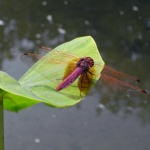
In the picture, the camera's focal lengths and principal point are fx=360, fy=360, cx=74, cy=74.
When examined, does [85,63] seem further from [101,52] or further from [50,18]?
[50,18]

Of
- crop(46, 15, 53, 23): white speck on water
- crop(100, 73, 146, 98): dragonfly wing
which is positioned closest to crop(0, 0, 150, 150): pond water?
crop(46, 15, 53, 23): white speck on water

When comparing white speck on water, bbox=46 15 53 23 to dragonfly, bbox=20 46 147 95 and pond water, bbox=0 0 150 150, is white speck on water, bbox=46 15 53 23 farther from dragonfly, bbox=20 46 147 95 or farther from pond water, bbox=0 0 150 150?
dragonfly, bbox=20 46 147 95

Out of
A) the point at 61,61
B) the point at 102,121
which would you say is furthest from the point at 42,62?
the point at 102,121

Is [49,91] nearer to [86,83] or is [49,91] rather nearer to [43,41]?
[86,83]

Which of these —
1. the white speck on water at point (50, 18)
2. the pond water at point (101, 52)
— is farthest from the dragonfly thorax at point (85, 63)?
the white speck on water at point (50, 18)

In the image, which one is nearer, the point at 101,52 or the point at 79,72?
the point at 79,72

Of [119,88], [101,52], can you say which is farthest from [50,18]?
[119,88]
